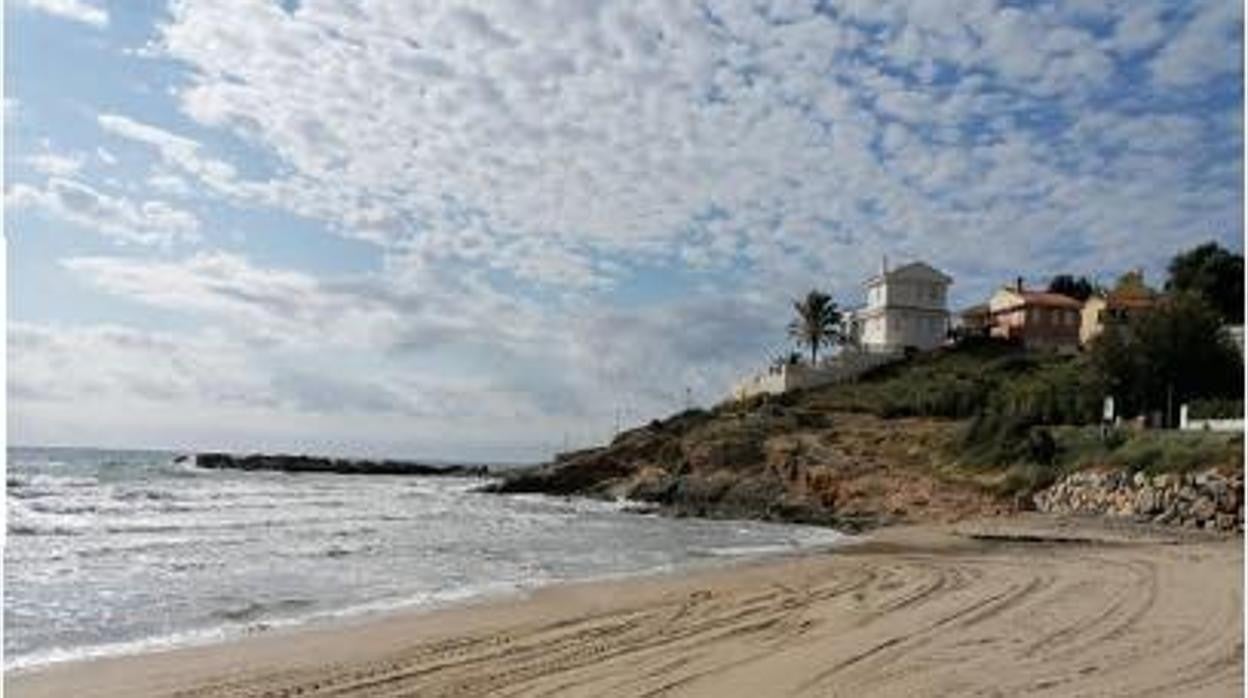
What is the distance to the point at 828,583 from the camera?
20.0m

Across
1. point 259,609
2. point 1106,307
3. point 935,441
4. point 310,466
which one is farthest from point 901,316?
point 259,609

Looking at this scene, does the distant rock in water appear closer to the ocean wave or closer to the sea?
the sea

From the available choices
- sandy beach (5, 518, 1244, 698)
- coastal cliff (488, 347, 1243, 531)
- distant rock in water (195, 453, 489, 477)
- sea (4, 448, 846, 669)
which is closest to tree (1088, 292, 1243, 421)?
coastal cliff (488, 347, 1243, 531)

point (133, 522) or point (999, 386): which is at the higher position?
point (999, 386)

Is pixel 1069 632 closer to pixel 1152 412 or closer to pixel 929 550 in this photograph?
pixel 929 550

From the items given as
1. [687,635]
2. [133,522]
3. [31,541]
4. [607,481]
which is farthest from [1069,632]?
[607,481]

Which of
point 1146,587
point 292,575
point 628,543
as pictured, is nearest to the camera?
point 1146,587

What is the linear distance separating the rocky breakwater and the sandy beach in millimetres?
13789

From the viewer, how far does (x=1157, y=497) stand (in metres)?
35.2

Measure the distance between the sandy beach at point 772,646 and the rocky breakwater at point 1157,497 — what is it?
1379 cm

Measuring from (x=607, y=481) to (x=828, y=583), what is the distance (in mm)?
44029

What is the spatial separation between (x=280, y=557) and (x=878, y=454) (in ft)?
100

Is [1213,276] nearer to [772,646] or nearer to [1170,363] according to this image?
[1170,363]

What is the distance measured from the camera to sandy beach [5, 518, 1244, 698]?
10.5 meters
